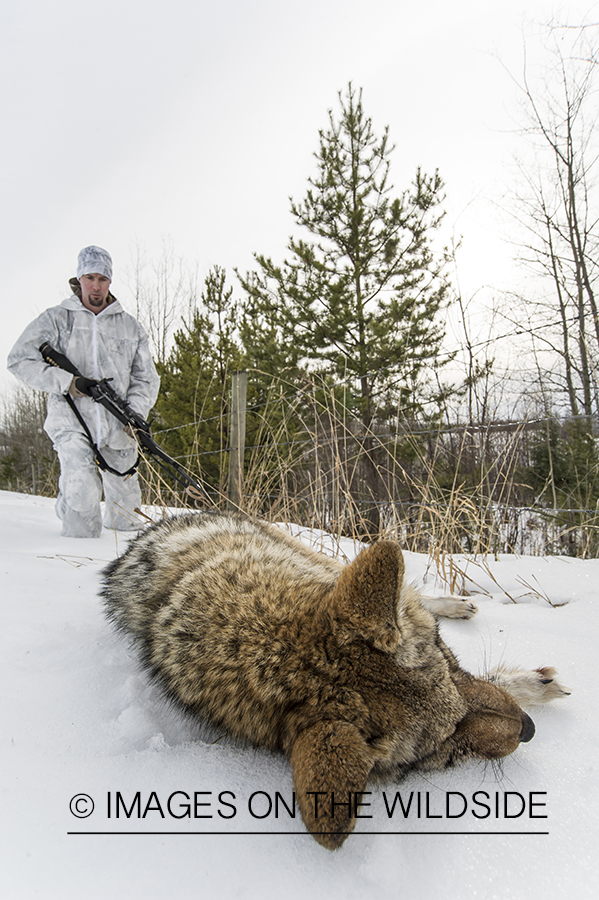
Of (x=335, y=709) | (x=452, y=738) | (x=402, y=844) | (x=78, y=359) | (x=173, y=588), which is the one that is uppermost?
(x=78, y=359)

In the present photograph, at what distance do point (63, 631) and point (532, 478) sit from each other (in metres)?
7.21

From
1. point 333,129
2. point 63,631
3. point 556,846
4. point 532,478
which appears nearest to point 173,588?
point 63,631

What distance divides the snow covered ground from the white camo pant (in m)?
2.65

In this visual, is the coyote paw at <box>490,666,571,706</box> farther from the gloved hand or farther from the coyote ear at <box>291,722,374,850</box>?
the gloved hand

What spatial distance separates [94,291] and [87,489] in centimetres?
188

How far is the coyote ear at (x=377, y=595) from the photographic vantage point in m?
1.14

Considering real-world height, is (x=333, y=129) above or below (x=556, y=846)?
above

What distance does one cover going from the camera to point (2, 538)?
3.60 meters

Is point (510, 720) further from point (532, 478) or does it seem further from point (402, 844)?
point (532, 478)

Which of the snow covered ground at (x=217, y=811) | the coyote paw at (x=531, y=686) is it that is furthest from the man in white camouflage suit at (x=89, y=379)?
the coyote paw at (x=531, y=686)

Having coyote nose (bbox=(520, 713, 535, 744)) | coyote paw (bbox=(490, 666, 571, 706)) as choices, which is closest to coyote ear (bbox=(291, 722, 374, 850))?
coyote nose (bbox=(520, 713, 535, 744))

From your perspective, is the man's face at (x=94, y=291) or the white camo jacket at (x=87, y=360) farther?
the man's face at (x=94, y=291)

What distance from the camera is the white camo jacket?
4344 mm

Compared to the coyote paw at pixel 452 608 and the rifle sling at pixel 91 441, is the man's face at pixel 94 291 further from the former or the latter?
the coyote paw at pixel 452 608
